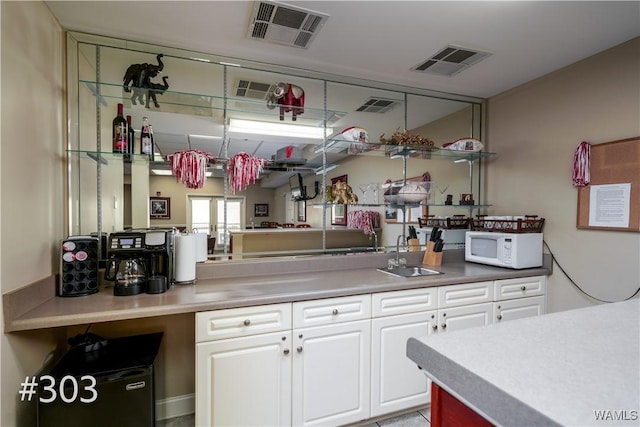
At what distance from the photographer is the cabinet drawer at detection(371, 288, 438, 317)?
6.15ft

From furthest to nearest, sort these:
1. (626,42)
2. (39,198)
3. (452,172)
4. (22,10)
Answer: (452,172) → (626,42) → (39,198) → (22,10)

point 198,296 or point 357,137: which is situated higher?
point 357,137

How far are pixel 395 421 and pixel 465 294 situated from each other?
943 mm

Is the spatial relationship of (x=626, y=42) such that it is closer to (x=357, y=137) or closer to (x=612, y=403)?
(x=357, y=137)

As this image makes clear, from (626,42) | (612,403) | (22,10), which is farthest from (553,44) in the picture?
(22,10)

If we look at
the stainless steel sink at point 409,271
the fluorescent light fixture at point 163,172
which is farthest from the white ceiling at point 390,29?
the stainless steel sink at point 409,271

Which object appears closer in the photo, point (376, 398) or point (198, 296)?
point (198, 296)

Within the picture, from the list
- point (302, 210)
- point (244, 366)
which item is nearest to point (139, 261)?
point (244, 366)

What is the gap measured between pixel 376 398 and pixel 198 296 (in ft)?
4.02

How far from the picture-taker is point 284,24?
5.85ft

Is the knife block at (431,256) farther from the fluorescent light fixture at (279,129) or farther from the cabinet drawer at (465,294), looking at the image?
the fluorescent light fixture at (279,129)

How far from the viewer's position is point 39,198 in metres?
1.51

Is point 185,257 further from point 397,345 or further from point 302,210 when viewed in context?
point 397,345

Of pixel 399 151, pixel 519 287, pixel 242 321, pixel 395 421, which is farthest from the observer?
pixel 399 151
